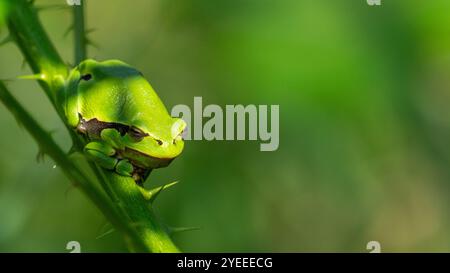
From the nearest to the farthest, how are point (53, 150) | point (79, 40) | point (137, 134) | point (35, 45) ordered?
point (53, 150)
point (35, 45)
point (79, 40)
point (137, 134)

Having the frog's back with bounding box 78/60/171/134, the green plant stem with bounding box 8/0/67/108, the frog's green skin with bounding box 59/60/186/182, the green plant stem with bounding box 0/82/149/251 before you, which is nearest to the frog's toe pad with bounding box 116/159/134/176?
the frog's green skin with bounding box 59/60/186/182

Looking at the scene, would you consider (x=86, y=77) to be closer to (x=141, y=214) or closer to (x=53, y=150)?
(x=141, y=214)

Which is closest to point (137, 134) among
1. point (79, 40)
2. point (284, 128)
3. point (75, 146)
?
point (75, 146)

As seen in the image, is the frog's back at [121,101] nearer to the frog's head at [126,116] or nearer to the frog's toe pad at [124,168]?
the frog's head at [126,116]

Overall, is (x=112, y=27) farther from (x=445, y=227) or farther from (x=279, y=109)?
(x=445, y=227)

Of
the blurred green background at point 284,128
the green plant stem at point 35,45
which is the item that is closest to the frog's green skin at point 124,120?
the green plant stem at point 35,45

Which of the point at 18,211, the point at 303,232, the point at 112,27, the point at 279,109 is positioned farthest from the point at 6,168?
the point at 303,232
